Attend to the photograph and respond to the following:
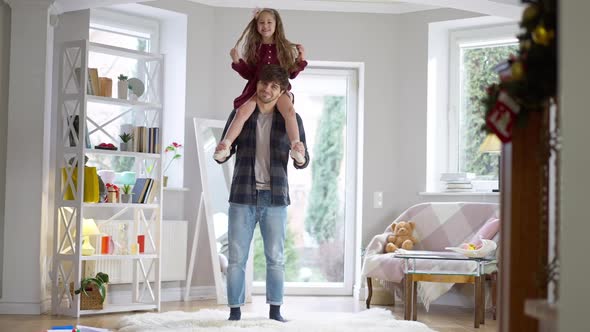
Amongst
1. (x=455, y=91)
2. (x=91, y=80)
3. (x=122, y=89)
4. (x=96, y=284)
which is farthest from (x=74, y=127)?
(x=455, y=91)

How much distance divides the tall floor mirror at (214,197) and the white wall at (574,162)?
4730 millimetres

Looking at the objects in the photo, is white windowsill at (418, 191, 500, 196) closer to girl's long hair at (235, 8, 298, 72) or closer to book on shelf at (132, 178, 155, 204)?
book on shelf at (132, 178, 155, 204)

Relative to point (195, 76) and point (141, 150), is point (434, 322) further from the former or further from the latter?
point (195, 76)

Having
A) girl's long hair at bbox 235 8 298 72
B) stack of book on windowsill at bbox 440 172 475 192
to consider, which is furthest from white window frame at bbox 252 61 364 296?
girl's long hair at bbox 235 8 298 72

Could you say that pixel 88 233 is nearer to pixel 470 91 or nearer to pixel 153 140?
pixel 153 140

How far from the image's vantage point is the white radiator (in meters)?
5.78

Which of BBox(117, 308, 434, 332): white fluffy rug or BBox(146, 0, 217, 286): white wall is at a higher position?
BBox(146, 0, 217, 286): white wall

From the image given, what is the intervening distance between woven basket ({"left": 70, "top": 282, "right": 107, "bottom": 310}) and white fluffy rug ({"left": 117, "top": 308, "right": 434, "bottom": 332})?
2.57 feet

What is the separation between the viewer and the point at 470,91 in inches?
261

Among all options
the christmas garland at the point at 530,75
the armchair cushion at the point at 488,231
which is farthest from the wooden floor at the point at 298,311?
the christmas garland at the point at 530,75

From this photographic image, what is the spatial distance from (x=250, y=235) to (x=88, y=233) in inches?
58.6

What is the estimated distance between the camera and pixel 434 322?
16.6 feet

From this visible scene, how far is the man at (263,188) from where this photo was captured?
4.18m

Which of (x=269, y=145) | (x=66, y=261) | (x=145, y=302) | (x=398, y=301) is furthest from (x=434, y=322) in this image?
(x=66, y=261)
